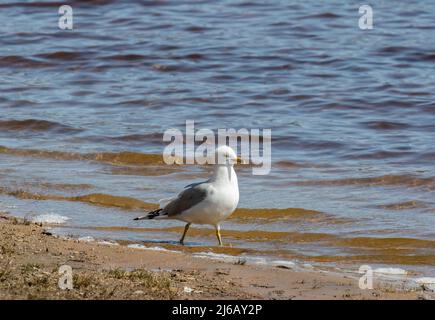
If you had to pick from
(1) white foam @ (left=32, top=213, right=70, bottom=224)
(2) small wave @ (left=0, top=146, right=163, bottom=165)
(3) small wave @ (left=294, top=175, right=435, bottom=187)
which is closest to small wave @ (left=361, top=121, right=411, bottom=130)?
(3) small wave @ (left=294, top=175, right=435, bottom=187)

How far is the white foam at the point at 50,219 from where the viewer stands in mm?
9391

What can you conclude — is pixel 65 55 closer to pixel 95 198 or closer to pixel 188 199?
pixel 95 198

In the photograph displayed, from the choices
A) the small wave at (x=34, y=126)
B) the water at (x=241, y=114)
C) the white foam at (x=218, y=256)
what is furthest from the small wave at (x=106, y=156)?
the white foam at (x=218, y=256)

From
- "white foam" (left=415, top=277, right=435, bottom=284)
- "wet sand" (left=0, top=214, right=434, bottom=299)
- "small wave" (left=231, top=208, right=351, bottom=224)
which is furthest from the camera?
"small wave" (left=231, top=208, right=351, bottom=224)

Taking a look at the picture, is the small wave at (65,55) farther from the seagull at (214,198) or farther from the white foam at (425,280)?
the white foam at (425,280)

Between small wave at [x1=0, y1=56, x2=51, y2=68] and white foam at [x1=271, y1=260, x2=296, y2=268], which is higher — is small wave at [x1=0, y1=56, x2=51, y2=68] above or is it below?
above

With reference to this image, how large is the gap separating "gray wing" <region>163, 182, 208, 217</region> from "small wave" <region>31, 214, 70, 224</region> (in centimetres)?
123

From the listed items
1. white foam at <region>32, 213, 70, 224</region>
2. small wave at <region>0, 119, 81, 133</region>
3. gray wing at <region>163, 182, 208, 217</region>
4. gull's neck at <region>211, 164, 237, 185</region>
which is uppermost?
gull's neck at <region>211, 164, 237, 185</region>

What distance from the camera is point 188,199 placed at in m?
8.75

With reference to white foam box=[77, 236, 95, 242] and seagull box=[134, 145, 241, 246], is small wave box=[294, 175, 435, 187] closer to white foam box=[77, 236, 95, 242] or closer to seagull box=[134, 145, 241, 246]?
seagull box=[134, 145, 241, 246]

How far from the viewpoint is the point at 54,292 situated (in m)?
6.13

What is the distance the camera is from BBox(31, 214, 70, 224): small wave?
30.8ft

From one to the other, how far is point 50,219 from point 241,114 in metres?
5.59
